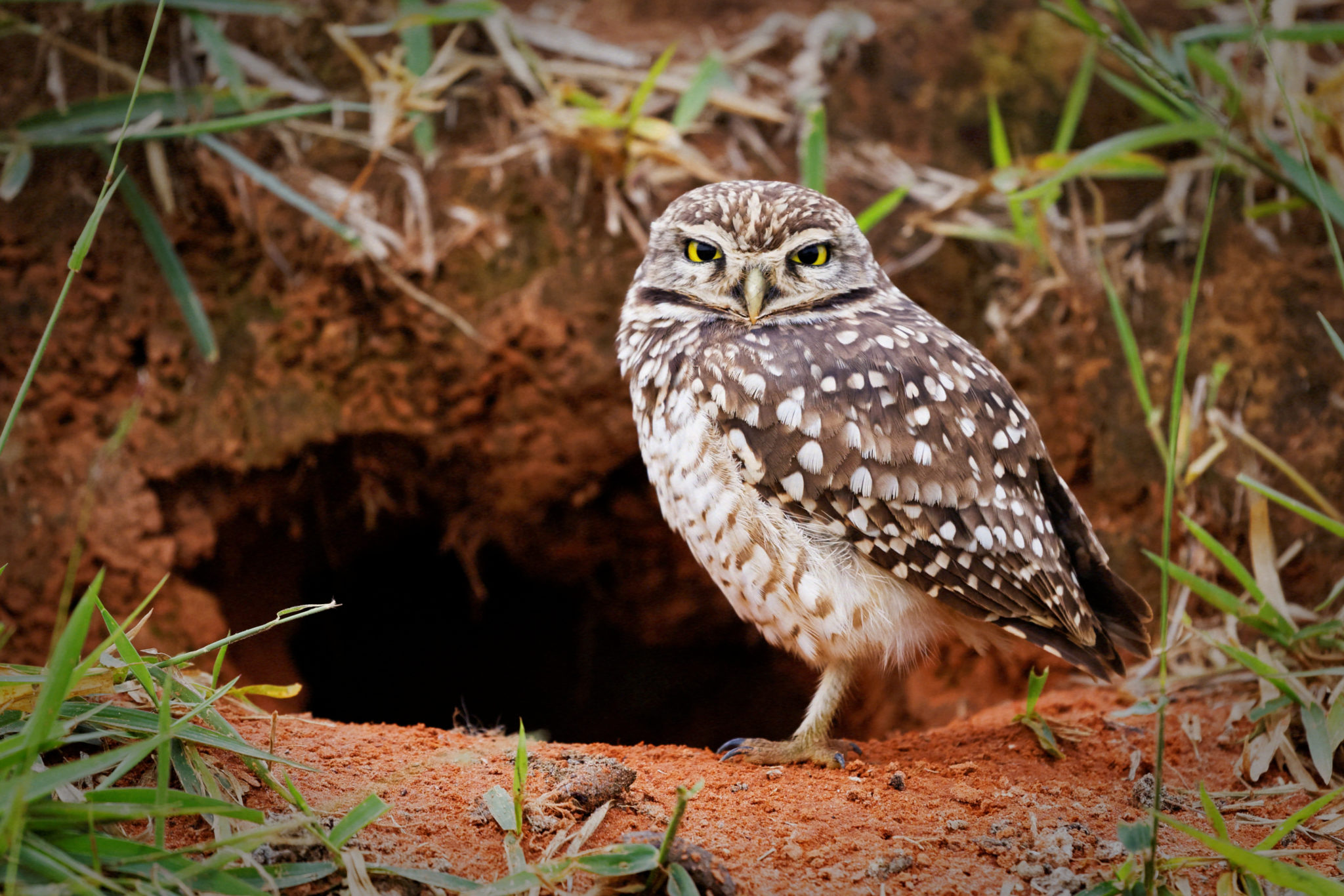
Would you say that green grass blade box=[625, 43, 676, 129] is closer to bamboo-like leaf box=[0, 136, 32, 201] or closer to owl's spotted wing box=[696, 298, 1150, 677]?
owl's spotted wing box=[696, 298, 1150, 677]

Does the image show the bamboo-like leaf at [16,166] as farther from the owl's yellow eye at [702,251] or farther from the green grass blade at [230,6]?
the owl's yellow eye at [702,251]

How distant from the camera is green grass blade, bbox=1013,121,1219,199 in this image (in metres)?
2.89

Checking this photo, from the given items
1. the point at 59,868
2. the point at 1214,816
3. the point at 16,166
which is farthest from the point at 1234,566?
the point at 16,166

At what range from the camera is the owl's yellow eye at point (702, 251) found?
233cm

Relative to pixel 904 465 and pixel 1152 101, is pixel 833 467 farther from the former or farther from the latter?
pixel 1152 101

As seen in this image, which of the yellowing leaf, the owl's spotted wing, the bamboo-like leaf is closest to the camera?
the yellowing leaf

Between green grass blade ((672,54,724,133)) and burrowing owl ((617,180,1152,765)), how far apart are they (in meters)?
1.02

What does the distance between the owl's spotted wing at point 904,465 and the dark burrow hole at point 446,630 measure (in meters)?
1.73

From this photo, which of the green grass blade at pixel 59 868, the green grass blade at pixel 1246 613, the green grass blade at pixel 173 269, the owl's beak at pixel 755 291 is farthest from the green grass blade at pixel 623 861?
the green grass blade at pixel 173 269

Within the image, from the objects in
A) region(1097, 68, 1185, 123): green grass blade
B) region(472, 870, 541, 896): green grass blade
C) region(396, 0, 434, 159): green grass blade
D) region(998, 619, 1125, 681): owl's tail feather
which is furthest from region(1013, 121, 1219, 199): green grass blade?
region(472, 870, 541, 896): green grass blade

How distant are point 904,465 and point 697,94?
73.8 inches

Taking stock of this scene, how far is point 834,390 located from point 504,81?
2.17 meters

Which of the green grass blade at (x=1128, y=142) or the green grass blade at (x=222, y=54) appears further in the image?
the green grass blade at (x=222, y=54)

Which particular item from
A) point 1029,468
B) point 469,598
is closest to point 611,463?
point 469,598
